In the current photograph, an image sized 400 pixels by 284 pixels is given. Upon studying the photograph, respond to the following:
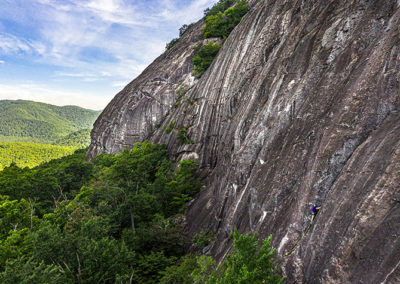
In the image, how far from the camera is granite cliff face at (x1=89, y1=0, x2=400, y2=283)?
6.98 meters

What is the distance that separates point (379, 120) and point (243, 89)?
50.5 ft

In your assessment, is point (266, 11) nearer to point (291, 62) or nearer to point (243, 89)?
point (243, 89)

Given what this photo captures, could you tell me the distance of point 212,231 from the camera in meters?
19.4

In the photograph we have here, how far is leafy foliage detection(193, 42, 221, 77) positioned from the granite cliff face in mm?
19424

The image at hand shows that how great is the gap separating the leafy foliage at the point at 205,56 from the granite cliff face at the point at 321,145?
765 inches

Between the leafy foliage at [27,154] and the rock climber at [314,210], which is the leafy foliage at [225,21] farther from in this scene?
the leafy foliage at [27,154]

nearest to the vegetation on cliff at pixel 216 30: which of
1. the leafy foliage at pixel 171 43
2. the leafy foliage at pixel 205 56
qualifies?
the leafy foliage at pixel 205 56

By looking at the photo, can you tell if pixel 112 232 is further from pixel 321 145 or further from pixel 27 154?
pixel 27 154

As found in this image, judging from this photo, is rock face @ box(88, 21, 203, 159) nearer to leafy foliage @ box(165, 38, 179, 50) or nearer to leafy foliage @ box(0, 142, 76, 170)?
leafy foliage @ box(165, 38, 179, 50)

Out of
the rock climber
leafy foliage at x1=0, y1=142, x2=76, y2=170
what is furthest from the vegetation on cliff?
leafy foliage at x1=0, y1=142, x2=76, y2=170

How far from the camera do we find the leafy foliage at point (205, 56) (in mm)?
41888

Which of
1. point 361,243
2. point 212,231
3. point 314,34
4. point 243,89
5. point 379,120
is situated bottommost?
point 212,231

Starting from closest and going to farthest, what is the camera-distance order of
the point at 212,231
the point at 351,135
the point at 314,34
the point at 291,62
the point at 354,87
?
the point at 351,135 → the point at 354,87 → the point at 314,34 → the point at 291,62 → the point at 212,231

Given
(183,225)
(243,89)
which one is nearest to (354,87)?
(243,89)
